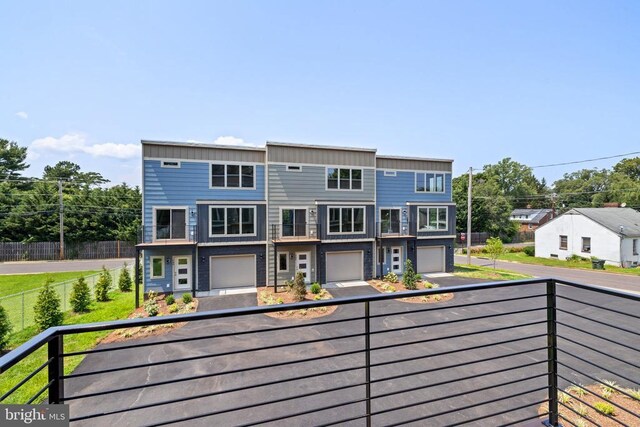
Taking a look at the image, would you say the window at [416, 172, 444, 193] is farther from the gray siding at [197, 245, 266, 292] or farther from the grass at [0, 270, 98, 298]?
the grass at [0, 270, 98, 298]

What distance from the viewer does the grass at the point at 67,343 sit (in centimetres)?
521

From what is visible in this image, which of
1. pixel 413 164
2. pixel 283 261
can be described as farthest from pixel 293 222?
pixel 413 164

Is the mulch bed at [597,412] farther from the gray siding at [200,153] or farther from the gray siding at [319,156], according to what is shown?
the gray siding at [200,153]

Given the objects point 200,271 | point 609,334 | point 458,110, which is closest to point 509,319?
point 609,334

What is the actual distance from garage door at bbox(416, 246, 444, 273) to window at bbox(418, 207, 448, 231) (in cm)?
Answer: 107

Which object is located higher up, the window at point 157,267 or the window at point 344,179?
the window at point 344,179

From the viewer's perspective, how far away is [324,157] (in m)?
13.9

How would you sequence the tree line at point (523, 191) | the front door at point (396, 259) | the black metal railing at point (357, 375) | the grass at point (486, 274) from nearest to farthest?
the black metal railing at point (357, 375), the grass at point (486, 274), the front door at point (396, 259), the tree line at point (523, 191)

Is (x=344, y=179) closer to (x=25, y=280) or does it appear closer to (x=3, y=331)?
(x=3, y=331)

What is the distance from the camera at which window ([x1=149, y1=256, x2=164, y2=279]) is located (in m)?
11.8

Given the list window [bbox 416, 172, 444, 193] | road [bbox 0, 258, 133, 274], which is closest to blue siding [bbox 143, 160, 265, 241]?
window [bbox 416, 172, 444, 193]

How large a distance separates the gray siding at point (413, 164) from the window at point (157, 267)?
34.7 feet

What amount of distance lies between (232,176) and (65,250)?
1698cm

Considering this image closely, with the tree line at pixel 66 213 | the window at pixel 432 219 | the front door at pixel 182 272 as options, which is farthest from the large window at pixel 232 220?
the tree line at pixel 66 213
